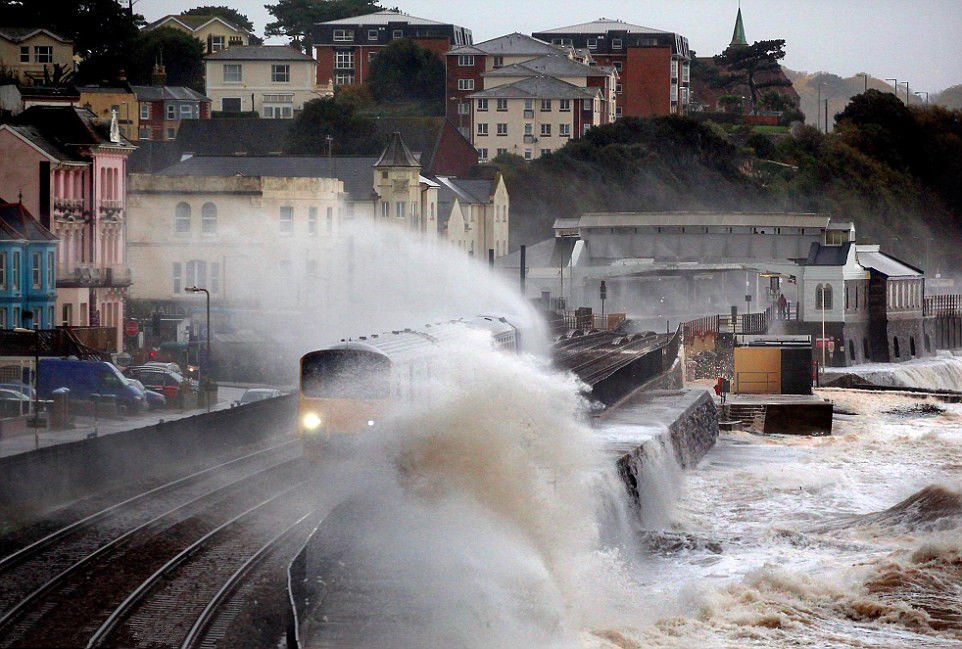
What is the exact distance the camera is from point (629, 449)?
36.9 metres

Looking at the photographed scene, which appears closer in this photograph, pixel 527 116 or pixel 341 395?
pixel 341 395

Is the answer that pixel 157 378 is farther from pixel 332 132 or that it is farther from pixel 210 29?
pixel 210 29

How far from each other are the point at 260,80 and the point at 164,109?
12.6 m

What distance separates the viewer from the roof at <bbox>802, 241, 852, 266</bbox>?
85188 millimetres

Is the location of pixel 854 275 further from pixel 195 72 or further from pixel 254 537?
pixel 195 72

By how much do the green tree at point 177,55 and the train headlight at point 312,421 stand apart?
109 meters

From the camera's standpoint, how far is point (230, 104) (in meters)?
134

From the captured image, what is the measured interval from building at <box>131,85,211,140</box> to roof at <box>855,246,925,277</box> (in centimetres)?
5297

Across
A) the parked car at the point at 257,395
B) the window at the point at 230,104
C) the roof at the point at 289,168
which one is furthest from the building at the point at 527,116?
the parked car at the point at 257,395

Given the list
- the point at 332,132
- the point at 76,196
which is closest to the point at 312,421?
the point at 76,196

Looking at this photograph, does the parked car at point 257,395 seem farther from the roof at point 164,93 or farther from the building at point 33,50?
the roof at point 164,93

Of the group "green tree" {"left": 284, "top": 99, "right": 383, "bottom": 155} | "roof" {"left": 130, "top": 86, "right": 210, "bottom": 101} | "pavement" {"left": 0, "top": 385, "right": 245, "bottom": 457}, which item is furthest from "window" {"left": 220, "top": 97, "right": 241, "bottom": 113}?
"pavement" {"left": 0, "top": 385, "right": 245, "bottom": 457}

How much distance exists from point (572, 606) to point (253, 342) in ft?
118

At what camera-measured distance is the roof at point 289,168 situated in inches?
3120
